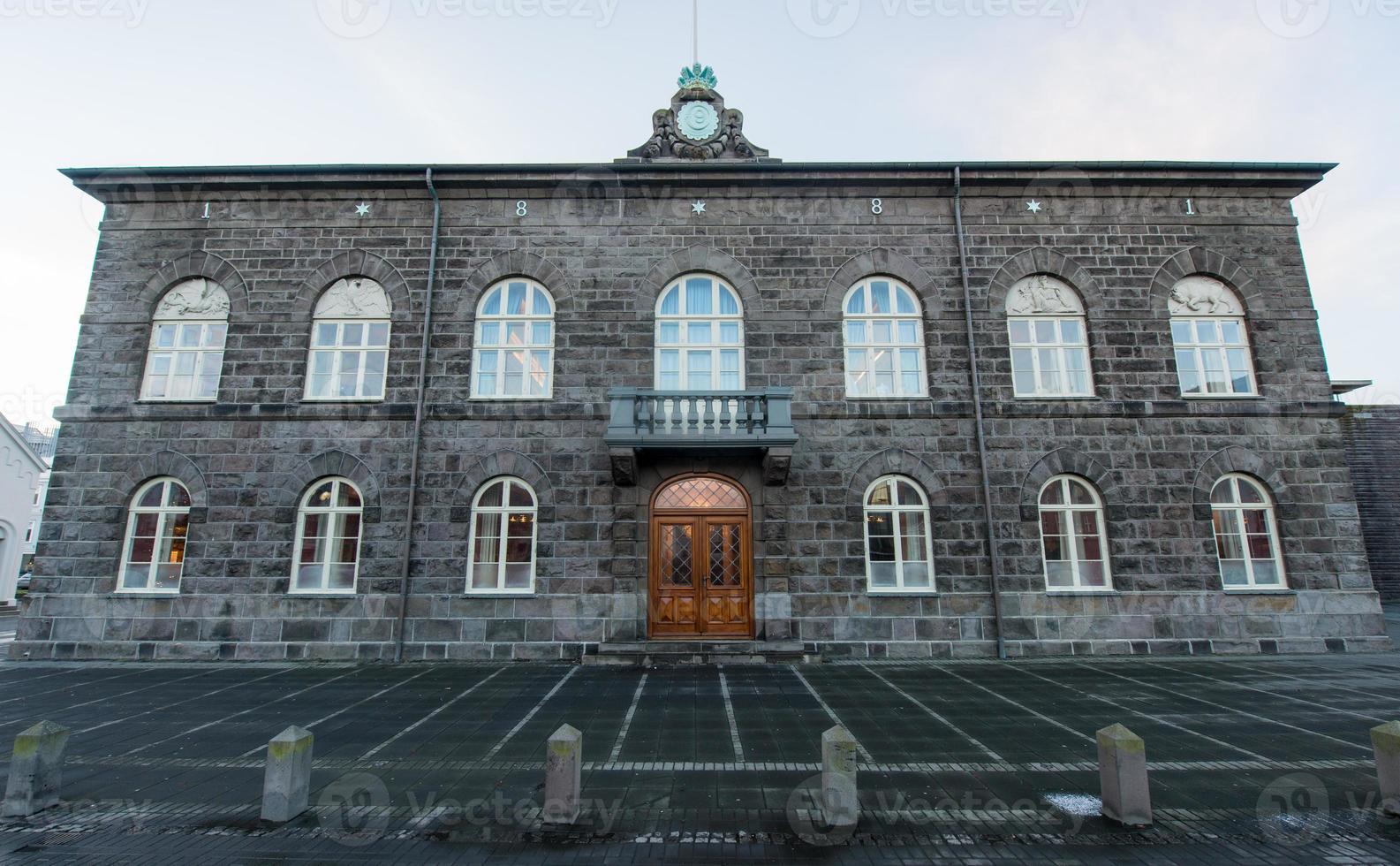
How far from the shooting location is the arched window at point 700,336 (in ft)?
44.3

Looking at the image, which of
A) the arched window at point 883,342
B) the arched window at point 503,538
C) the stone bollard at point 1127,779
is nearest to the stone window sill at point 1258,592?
the arched window at point 883,342

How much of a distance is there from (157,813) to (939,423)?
12.8m

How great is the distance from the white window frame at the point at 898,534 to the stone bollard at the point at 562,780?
845 cm

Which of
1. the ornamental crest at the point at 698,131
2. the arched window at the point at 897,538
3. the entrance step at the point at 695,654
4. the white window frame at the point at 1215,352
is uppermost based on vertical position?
the ornamental crest at the point at 698,131

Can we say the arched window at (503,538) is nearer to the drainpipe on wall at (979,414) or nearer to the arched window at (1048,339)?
the drainpipe on wall at (979,414)

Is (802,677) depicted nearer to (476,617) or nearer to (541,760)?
(541,760)

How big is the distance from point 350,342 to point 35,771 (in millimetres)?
9606

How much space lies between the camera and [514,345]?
13.7 metres

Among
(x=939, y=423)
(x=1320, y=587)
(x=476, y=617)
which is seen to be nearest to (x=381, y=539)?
(x=476, y=617)

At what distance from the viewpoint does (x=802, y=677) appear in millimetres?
10836

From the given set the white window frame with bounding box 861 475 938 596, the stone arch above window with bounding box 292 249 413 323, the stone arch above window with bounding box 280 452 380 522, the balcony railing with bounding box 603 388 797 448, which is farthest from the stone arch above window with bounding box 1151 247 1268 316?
the stone arch above window with bounding box 280 452 380 522

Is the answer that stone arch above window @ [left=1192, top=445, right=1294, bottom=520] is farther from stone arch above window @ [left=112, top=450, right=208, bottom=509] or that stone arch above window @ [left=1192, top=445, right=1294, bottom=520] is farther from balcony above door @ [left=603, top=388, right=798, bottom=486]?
stone arch above window @ [left=112, top=450, right=208, bottom=509]

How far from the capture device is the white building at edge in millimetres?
26109

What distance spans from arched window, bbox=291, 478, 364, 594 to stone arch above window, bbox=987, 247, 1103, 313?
14023 millimetres
